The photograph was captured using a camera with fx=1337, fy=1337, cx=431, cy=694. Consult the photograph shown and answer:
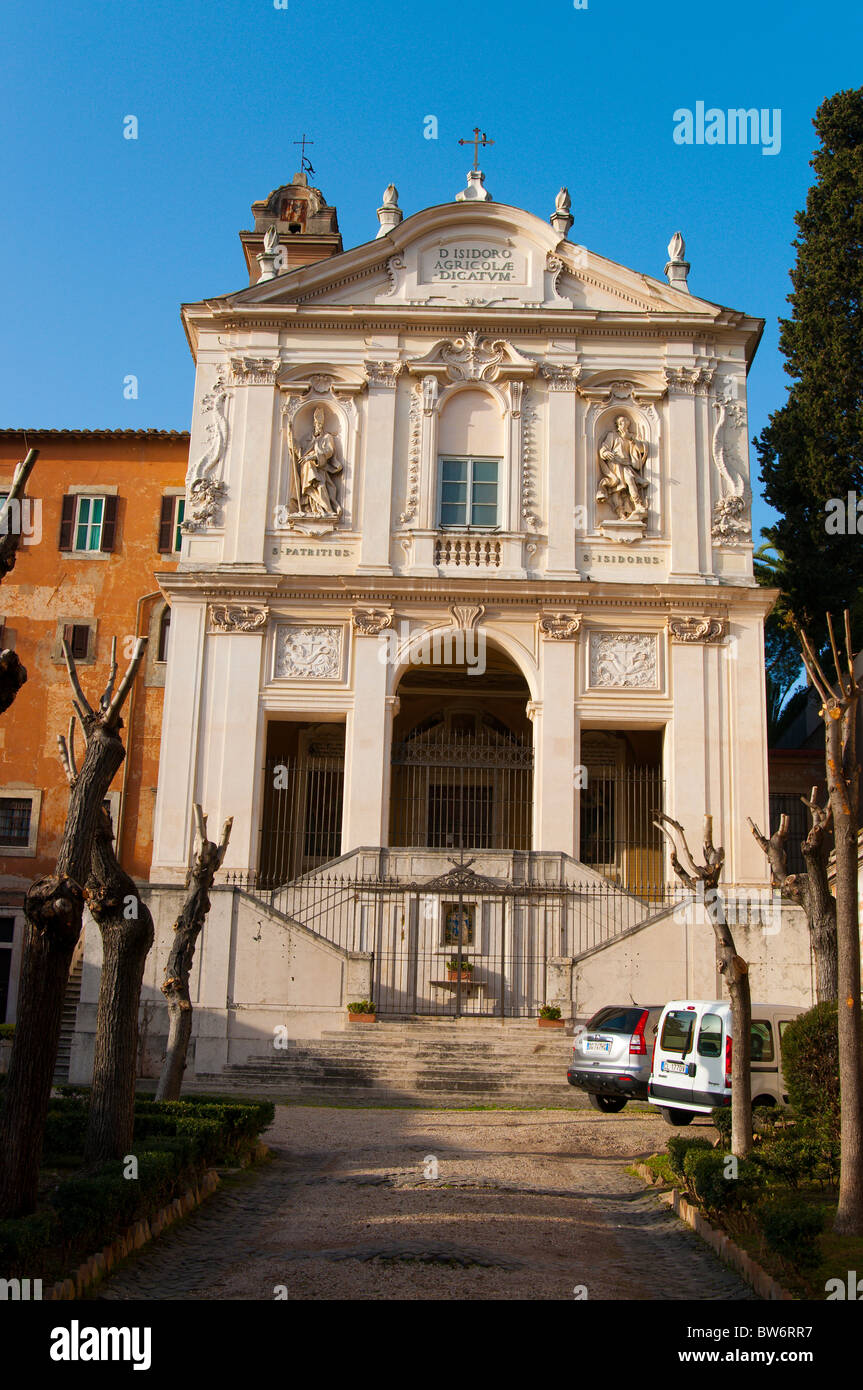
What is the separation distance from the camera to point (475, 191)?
106 feet

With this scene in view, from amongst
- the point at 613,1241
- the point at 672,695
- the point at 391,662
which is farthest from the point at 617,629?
the point at 613,1241

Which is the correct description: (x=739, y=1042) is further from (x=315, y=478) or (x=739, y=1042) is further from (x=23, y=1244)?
(x=315, y=478)

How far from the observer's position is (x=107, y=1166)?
10.0 m

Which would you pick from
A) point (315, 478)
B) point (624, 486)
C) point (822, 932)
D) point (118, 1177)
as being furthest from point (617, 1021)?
point (315, 478)

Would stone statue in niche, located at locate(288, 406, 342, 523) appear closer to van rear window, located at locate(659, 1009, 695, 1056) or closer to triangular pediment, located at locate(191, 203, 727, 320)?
triangular pediment, located at locate(191, 203, 727, 320)

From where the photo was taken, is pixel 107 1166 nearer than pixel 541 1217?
Yes

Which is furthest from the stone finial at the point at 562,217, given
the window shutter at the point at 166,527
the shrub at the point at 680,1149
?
the shrub at the point at 680,1149

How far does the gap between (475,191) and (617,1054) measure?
72.4 ft

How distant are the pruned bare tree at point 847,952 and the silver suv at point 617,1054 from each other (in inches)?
310

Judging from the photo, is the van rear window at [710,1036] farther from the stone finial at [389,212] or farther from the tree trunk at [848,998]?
the stone finial at [389,212]

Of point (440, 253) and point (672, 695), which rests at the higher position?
point (440, 253)

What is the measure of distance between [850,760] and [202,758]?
18.9m

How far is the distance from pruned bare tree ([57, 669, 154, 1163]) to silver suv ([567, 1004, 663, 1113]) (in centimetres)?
843
